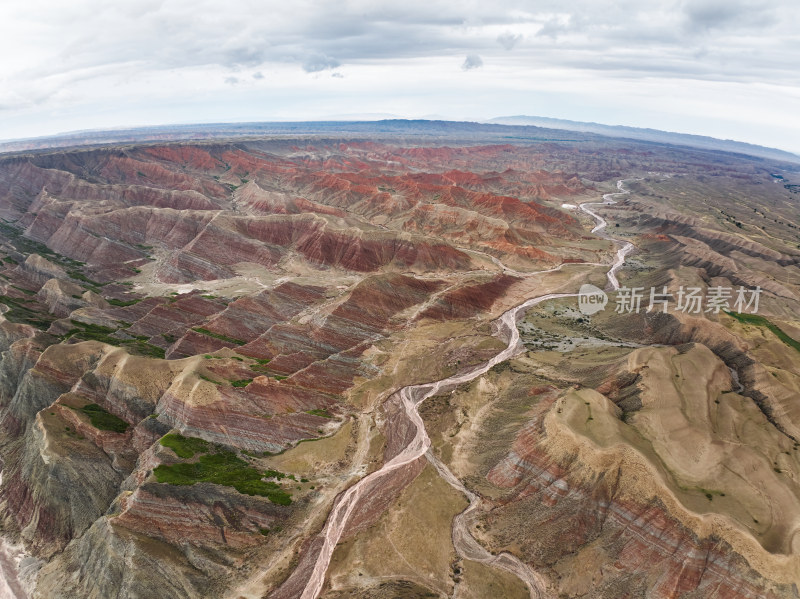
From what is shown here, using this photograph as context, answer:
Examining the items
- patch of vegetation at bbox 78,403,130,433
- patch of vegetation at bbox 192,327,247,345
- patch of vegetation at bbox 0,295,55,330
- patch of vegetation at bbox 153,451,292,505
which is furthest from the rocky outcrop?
patch of vegetation at bbox 0,295,55,330

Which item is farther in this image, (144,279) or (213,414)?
(144,279)

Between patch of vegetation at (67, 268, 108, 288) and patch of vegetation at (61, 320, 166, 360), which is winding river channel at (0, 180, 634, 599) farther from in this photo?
patch of vegetation at (67, 268, 108, 288)

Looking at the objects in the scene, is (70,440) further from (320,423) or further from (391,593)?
(391,593)

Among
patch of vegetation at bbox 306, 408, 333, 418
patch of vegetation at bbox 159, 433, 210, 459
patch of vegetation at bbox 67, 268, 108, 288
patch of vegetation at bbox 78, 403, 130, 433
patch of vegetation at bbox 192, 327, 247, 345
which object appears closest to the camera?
patch of vegetation at bbox 159, 433, 210, 459

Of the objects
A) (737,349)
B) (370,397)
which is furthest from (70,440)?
(737,349)

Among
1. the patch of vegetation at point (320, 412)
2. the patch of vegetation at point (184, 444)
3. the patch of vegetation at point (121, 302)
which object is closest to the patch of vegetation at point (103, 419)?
the patch of vegetation at point (184, 444)

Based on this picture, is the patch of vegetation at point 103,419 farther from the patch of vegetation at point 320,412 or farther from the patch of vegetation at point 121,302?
the patch of vegetation at point 121,302

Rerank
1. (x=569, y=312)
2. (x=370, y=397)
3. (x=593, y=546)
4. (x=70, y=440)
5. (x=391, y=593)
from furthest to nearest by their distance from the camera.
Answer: (x=569, y=312) < (x=370, y=397) < (x=70, y=440) < (x=593, y=546) < (x=391, y=593)
